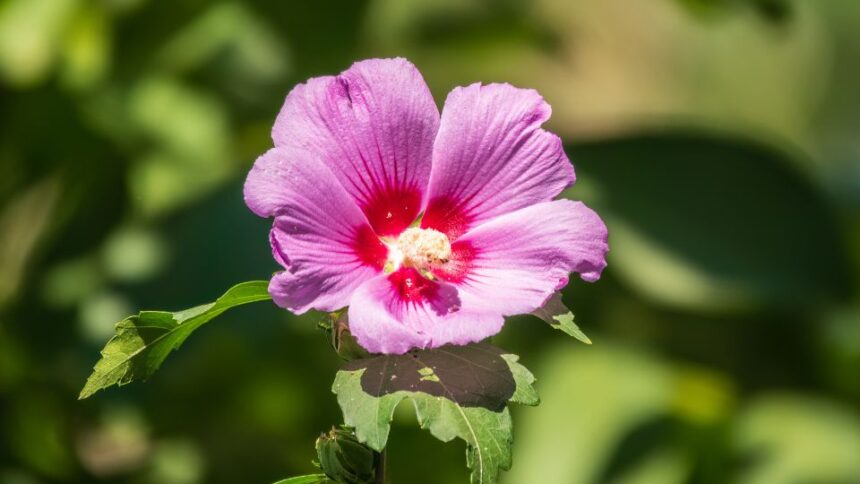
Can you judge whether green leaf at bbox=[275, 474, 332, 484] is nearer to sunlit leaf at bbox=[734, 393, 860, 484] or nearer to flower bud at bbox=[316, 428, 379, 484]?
flower bud at bbox=[316, 428, 379, 484]

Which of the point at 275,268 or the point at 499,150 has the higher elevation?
the point at 499,150

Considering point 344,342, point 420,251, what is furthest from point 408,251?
point 344,342

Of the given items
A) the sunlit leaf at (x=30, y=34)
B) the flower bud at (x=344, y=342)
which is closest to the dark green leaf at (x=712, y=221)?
the sunlit leaf at (x=30, y=34)

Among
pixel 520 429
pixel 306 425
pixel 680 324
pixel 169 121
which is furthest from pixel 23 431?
pixel 680 324

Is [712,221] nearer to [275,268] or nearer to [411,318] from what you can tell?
[275,268]

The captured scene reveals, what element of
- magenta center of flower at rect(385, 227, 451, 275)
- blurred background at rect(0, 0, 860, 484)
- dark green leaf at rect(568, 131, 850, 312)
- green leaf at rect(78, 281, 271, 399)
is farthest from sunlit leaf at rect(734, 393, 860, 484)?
green leaf at rect(78, 281, 271, 399)

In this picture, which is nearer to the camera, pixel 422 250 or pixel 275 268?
pixel 422 250

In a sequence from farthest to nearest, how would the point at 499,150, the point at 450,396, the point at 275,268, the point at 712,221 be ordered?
the point at 712,221
the point at 275,268
the point at 499,150
the point at 450,396

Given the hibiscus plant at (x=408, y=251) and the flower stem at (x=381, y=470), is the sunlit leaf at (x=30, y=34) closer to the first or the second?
the hibiscus plant at (x=408, y=251)
